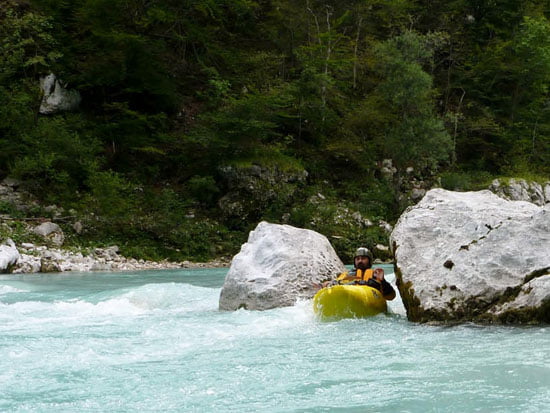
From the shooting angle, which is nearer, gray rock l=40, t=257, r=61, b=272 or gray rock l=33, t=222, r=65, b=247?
gray rock l=40, t=257, r=61, b=272

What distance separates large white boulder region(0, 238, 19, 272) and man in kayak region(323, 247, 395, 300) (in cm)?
1046

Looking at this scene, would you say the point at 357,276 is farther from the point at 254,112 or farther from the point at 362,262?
the point at 254,112

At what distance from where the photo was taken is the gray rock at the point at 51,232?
1719 centimetres

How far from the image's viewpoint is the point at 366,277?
24.2 ft

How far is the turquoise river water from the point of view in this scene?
3584 millimetres

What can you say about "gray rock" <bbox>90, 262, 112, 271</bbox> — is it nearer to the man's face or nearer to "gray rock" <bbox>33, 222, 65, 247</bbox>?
"gray rock" <bbox>33, 222, 65, 247</bbox>

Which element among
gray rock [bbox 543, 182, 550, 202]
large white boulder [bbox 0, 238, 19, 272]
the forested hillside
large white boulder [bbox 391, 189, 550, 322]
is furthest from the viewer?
gray rock [bbox 543, 182, 550, 202]

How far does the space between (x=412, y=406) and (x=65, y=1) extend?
84.8 feet

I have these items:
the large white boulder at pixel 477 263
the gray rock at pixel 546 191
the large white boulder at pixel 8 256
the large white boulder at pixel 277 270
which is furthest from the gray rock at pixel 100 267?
the gray rock at pixel 546 191

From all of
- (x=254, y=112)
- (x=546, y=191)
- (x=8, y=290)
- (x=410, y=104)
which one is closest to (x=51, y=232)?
(x=8, y=290)

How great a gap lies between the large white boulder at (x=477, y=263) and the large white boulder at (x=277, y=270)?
1.48m

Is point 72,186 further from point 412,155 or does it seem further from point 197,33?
point 412,155

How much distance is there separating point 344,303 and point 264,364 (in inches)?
92.9

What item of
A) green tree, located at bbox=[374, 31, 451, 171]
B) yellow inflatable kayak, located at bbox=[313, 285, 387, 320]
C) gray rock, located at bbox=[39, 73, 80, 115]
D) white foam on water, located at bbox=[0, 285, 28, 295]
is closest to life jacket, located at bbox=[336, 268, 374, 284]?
yellow inflatable kayak, located at bbox=[313, 285, 387, 320]
